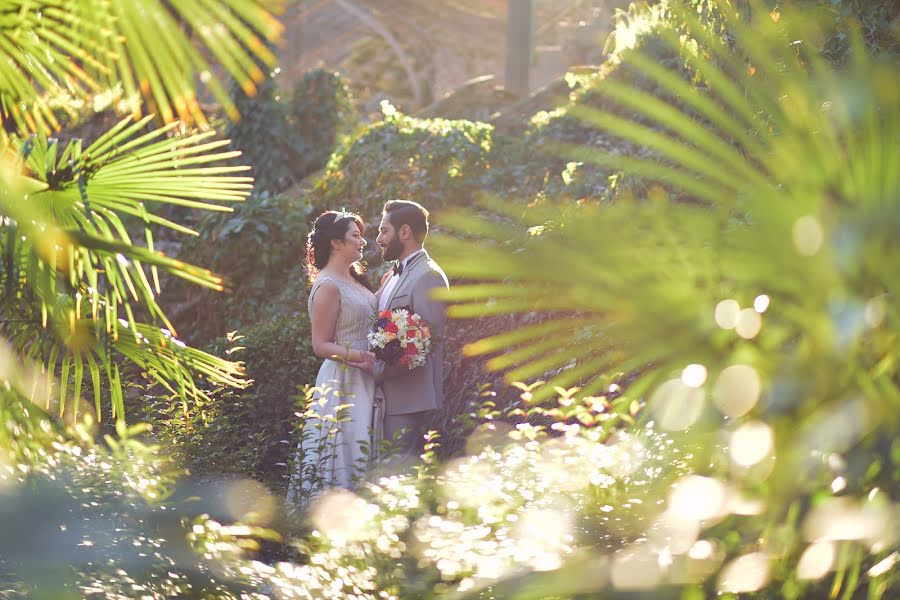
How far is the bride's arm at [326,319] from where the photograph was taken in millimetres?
5491

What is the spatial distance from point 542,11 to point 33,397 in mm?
26497

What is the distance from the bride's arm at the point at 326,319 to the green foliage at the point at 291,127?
338 inches

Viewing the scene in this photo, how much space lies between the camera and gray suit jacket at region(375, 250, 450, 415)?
5.54 meters

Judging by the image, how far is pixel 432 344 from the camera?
552 centimetres

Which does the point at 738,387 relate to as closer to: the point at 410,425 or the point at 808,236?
the point at 808,236

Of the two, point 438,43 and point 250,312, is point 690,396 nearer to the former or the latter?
point 250,312

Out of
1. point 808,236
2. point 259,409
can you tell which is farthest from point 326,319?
point 808,236

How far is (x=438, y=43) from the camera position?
26203 millimetres

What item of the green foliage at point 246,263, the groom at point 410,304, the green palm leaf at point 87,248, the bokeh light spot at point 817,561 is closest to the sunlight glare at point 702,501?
the bokeh light spot at point 817,561

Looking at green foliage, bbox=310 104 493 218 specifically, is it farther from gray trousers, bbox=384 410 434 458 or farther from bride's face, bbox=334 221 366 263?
gray trousers, bbox=384 410 434 458

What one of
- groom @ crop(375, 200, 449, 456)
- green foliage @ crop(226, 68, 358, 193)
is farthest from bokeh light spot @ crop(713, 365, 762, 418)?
green foliage @ crop(226, 68, 358, 193)

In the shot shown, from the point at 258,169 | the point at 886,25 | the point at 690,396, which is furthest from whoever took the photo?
the point at 258,169

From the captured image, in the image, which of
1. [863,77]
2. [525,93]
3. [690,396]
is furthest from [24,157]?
[525,93]

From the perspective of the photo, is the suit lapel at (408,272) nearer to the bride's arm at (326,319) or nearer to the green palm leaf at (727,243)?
the bride's arm at (326,319)
